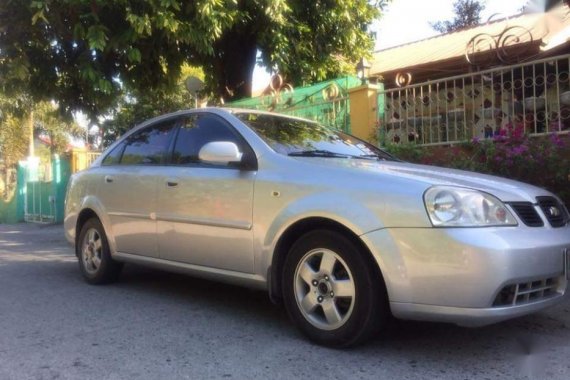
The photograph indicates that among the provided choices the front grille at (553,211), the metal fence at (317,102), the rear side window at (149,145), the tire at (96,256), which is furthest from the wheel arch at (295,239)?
the metal fence at (317,102)

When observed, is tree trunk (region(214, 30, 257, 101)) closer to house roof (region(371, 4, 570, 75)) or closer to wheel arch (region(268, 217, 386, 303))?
house roof (region(371, 4, 570, 75))

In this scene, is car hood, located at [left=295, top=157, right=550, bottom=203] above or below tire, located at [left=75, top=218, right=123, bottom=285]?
above

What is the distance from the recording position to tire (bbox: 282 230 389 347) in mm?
3283

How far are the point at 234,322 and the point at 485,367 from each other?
5.92 ft

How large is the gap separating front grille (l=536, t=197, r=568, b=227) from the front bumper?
0.84 ft

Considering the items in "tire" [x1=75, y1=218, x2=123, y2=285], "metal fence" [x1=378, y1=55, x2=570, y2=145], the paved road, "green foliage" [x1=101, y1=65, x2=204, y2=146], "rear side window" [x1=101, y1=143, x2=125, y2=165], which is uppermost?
"green foliage" [x1=101, y1=65, x2=204, y2=146]

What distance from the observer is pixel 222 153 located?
3.97 m

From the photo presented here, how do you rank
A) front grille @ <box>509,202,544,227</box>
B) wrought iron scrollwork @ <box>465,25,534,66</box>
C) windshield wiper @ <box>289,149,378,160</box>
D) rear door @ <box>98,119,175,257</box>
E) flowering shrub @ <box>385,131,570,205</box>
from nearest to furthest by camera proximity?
1. front grille @ <box>509,202,544,227</box>
2. windshield wiper @ <box>289,149,378,160</box>
3. rear door @ <box>98,119,175,257</box>
4. flowering shrub @ <box>385,131,570,205</box>
5. wrought iron scrollwork @ <box>465,25,534,66</box>

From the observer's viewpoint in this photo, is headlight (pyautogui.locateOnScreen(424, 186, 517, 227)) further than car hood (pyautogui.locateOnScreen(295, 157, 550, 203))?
No

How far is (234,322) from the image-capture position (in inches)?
165

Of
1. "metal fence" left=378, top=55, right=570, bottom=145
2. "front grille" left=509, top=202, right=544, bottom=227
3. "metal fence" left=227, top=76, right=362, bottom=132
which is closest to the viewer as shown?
"front grille" left=509, top=202, right=544, bottom=227

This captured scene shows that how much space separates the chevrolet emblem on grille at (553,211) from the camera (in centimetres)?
355

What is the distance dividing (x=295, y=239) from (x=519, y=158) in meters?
3.03

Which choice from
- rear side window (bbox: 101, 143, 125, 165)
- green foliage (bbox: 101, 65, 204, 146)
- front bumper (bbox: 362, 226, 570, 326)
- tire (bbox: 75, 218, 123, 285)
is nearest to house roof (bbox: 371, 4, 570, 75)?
green foliage (bbox: 101, 65, 204, 146)
